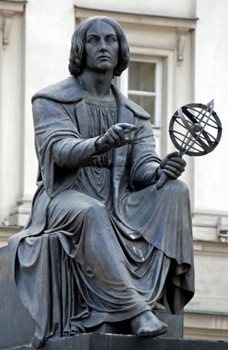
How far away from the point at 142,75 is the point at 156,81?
0.76ft

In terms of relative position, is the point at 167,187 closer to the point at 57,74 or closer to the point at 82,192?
the point at 82,192

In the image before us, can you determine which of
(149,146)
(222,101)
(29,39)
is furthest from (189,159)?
(149,146)

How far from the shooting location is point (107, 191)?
13.8 m

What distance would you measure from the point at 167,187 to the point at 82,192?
0.56 m

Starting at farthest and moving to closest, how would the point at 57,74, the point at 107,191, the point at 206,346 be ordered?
the point at 57,74 < the point at 107,191 < the point at 206,346

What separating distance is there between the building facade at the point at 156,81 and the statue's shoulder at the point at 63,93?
14.6 metres

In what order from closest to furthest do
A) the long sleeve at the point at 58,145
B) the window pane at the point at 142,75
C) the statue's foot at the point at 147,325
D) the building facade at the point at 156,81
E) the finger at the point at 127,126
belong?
the statue's foot at the point at 147,325 → the finger at the point at 127,126 → the long sleeve at the point at 58,145 → the building facade at the point at 156,81 → the window pane at the point at 142,75

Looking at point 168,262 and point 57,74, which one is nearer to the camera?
point 168,262

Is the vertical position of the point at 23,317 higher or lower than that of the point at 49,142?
lower

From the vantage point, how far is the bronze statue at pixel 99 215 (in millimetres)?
13094

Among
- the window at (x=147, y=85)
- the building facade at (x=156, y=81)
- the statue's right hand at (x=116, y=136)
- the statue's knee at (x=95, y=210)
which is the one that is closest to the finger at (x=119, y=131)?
the statue's right hand at (x=116, y=136)

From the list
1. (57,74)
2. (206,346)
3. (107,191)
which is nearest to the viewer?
(206,346)

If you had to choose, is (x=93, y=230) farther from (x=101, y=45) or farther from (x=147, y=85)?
(x=147, y=85)

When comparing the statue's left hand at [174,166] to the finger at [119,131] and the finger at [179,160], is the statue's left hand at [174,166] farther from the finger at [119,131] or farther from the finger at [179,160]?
the finger at [119,131]
